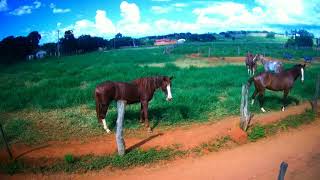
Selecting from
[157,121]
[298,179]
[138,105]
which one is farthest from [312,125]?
[138,105]

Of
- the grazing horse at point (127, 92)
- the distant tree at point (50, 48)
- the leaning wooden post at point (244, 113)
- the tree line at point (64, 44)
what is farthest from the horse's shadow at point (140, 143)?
the distant tree at point (50, 48)

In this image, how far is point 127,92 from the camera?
1274 cm

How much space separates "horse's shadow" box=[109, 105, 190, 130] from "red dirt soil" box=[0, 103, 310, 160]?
1121mm

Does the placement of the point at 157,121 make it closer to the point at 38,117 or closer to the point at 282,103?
the point at 38,117

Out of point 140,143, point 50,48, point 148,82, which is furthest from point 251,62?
point 50,48

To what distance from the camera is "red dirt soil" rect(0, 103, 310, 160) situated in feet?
35.3

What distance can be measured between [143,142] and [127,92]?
2.24 meters

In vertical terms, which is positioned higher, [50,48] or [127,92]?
[50,48]

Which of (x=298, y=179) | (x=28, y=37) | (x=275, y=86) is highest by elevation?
(x=28, y=37)

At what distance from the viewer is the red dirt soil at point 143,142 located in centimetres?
1075

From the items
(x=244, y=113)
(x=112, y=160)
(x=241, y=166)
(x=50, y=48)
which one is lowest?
(x=241, y=166)

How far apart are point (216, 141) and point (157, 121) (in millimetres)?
3202

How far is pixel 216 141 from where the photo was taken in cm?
1159

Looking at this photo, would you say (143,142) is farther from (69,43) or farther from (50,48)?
(50,48)
